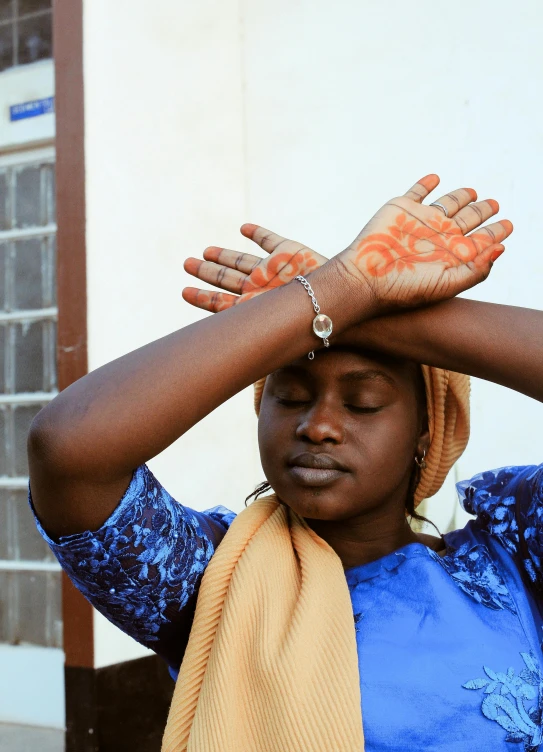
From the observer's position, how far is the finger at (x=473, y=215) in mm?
1486

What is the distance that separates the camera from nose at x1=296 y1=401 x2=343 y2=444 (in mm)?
1461

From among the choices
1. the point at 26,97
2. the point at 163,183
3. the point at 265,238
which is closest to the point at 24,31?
the point at 26,97

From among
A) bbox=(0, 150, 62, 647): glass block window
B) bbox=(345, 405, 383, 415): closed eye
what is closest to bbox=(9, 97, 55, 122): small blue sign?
bbox=(0, 150, 62, 647): glass block window

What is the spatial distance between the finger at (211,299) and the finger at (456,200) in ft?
1.38

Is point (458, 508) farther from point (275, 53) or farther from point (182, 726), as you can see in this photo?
point (275, 53)

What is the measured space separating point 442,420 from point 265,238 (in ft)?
1.72

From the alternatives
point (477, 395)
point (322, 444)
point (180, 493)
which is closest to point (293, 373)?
point (322, 444)

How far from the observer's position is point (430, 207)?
1479mm

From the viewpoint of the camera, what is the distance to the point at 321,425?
1.47 meters

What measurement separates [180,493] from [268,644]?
212cm

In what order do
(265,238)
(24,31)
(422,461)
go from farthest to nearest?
(24,31) < (422,461) < (265,238)

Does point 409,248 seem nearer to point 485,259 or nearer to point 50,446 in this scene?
point 485,259

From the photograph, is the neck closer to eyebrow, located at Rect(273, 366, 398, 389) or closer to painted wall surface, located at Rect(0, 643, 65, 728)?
eyebrow, located at Rect(273, 366, 398, 389)

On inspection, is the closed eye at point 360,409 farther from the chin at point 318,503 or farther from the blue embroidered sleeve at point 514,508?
the blue embroidered sleeve at point 514,508
